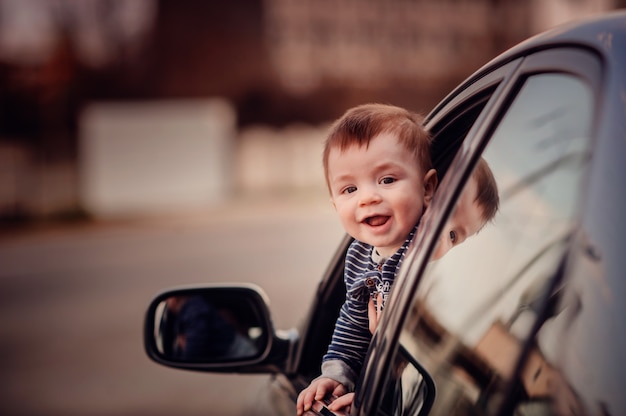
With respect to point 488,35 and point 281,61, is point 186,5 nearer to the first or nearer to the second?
point 281,61

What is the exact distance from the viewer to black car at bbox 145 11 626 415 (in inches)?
34.7

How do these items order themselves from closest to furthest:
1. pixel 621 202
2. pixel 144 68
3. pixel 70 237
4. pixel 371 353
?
pixel 621 202
pixel 371 353
pixel 70 237
pixel 144 68

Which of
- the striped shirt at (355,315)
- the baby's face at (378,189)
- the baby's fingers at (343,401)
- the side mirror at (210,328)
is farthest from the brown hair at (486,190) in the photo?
the side mirror at (210,328)

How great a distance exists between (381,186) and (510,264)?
0.34 metres

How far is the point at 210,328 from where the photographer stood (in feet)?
7.30

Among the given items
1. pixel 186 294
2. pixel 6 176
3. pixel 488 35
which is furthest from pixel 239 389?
pixel 488 35

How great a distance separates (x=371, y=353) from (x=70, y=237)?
1702cm

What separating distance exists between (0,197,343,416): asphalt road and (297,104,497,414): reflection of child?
1131 millimetres

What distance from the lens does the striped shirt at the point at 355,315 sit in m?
1.60

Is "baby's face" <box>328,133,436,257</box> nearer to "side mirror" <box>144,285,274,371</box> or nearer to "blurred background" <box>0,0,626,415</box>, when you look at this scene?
"side mirror" <box>144,285,274,371</box>

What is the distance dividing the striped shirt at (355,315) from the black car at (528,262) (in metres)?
0.11

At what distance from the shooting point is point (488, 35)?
1660 inches

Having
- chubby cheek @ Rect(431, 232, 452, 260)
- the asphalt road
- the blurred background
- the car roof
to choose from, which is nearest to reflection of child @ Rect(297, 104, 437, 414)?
chubby cheek @ Rect(431, 232, 452, 260)

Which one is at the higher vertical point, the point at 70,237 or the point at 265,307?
the point at 265,307
